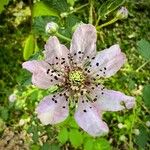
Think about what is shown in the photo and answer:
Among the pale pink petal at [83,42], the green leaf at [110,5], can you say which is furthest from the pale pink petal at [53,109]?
the green leaf at [110,5]

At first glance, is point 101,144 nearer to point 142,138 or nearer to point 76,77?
point 142,138

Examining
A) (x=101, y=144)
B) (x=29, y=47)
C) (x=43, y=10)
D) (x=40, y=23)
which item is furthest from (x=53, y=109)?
(x=101, y=144)

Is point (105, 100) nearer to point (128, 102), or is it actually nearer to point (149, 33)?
point (128, 102)

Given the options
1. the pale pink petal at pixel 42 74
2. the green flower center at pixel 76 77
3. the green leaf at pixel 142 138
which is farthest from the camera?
the green leaf at pixel 142 138

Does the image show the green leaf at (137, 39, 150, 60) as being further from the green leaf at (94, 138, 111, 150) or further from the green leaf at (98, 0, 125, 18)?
the green leaf at (94, 138, 111, 150)

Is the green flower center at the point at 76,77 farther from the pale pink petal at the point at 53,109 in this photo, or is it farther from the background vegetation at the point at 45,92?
the background vegetation at the point at 45,92

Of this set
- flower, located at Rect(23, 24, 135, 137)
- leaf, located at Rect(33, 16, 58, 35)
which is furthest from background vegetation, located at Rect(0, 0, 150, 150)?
flower, located at Rect(23, 24, 135, 137)
